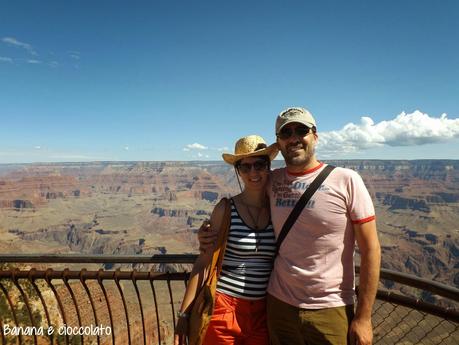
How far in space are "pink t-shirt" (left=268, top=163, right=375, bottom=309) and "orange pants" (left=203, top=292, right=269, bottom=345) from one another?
29 cm

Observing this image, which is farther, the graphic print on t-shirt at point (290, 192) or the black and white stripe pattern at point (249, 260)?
the black and white stripe pattern at point (249, 260)

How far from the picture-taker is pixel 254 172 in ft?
9.41

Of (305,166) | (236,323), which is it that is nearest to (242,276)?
(236,323)

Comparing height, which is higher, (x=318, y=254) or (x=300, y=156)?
(x=300, y=156)

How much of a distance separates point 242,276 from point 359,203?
1.10 metres

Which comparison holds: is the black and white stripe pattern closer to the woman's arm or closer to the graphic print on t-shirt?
the woman's arm

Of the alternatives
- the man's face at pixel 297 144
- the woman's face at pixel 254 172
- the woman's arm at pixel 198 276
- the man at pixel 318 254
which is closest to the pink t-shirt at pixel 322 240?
the man at pixel 318 254

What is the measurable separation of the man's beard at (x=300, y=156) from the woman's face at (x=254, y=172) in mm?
285

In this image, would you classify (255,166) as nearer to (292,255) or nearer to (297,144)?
(297,144)

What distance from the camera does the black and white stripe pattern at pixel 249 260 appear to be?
8.96 ft

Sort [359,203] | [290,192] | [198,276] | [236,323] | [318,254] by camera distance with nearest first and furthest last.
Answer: [359,203], [318,254], [290,192], [236,323], [198,276]

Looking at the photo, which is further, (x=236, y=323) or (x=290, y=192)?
(x=236, y=323)

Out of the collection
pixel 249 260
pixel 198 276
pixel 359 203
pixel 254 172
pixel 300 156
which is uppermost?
pixel 300 156

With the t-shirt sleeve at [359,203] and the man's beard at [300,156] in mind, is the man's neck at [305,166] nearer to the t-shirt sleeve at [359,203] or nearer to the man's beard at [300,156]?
the man's beard at [300,156]
